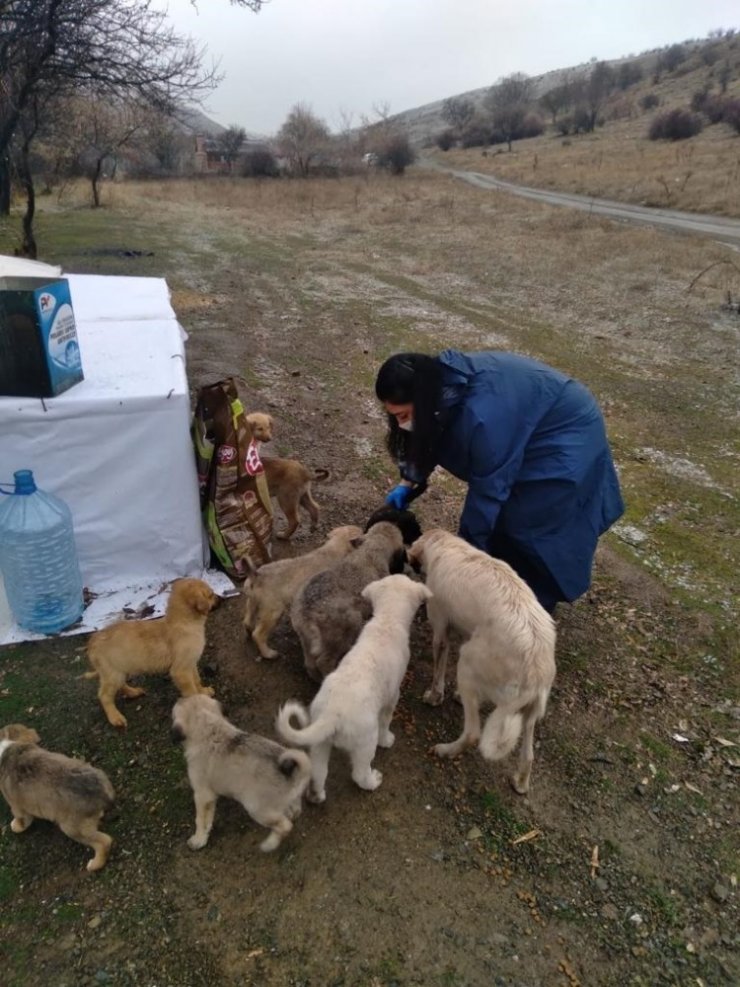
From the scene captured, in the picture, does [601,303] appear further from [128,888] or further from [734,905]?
[128,888]

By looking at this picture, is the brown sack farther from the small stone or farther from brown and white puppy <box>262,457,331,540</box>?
the small stone

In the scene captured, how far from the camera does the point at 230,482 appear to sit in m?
4.46

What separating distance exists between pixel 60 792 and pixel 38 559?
1.58 metres

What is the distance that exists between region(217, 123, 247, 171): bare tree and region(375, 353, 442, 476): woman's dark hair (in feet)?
171

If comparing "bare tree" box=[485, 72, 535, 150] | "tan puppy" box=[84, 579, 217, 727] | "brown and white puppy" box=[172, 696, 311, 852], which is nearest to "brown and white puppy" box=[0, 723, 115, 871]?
"brown and white puppy" box=[172, 696, 311, 852]

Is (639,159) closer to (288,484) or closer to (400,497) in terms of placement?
(288,484)

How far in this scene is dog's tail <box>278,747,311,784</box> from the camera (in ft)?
8.91

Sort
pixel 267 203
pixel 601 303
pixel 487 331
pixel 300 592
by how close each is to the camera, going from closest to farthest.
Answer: pixel 300 592 < pixel 487 331 < pixel 601 303 < pixel 267 203

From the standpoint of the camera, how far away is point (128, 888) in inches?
109

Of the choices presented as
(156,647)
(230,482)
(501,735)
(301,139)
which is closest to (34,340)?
(230,482)

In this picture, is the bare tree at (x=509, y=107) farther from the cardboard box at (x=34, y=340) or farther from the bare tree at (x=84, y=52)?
the cardboard box at (x=34, y=340)

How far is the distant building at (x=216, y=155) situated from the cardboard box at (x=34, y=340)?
4644cm

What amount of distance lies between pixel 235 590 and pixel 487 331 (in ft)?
28.7

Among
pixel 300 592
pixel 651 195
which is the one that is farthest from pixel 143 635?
pixel 651 195
